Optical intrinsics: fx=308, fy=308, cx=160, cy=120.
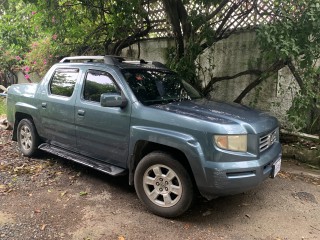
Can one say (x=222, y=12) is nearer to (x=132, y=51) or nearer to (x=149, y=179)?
(x=132, y=51)

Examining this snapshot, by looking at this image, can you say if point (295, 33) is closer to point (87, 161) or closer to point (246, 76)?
point (246, 76)

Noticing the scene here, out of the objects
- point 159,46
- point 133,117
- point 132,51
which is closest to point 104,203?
point 133,117

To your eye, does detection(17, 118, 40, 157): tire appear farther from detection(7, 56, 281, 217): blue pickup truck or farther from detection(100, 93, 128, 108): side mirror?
detection(100, 93, 128, 108): side mirror

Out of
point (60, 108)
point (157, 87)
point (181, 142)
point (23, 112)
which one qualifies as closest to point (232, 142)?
point (181, 142)

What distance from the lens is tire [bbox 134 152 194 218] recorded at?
3359 millimetres

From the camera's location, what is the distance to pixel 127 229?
3318mm

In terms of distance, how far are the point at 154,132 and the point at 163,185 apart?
2.04 feet

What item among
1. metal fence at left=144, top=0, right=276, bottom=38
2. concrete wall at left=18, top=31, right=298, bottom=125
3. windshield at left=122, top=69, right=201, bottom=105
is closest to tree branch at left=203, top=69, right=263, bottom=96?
concrete wall at left=18, top=31, right=298, bottom=125

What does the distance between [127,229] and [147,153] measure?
3.00 feet

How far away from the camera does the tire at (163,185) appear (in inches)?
132

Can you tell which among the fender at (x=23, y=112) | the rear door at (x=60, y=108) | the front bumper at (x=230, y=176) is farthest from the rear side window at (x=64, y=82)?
the front bumper at (x=230, y=176)

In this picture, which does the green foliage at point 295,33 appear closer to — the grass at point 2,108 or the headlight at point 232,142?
the headlight at point 232,142

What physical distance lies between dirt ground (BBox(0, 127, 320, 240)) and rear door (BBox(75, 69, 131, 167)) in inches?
21.9

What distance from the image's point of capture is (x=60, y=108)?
4621mm
